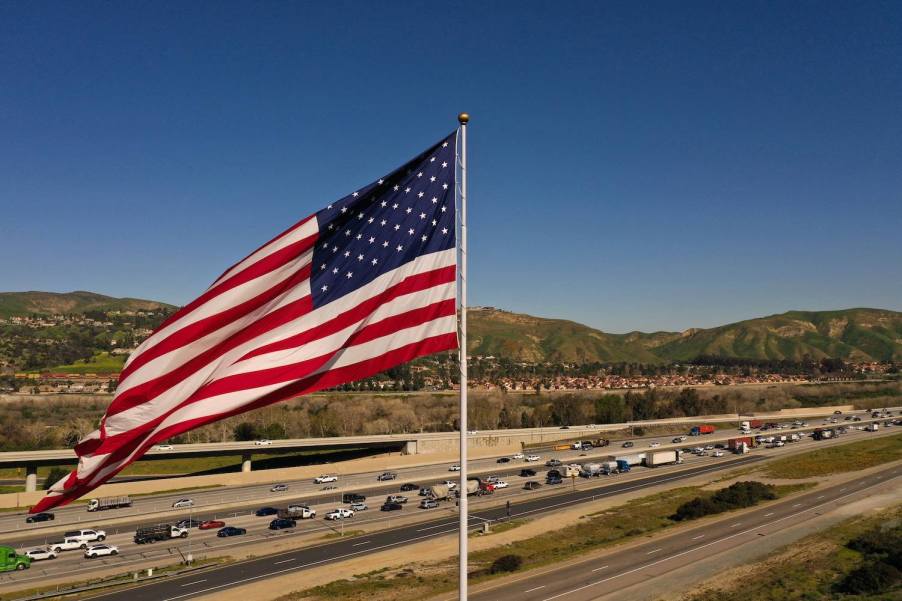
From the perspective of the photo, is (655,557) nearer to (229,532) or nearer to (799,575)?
(799,575)

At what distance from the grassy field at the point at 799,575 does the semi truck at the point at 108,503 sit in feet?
207

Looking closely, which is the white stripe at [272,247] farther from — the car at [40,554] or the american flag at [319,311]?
the car at [40,554]

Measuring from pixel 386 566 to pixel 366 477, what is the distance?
5023 cm

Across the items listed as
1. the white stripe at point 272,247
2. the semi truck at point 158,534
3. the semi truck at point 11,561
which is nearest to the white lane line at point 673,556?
the white stripe at point 272,247

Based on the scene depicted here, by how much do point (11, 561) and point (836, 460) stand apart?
99629 mm

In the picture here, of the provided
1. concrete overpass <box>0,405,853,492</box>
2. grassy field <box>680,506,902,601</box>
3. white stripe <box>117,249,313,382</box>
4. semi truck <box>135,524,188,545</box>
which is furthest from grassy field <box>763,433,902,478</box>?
white stripe <box>117,249,313,382</box>

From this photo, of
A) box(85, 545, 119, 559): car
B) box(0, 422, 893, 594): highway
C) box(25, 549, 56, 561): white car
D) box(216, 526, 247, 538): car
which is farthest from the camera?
box(216, 526, 247, 538): car

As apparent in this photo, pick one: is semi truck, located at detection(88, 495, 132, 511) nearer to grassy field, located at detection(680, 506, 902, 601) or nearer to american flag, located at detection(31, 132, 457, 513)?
grassy field, located at detection(680, 506, 902, 601)

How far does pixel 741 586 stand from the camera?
113ft

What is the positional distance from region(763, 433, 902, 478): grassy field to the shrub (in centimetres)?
5336

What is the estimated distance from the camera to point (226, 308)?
1081 centimetres

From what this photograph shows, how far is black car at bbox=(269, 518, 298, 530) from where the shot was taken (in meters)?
58.4

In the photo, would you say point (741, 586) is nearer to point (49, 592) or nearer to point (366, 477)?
point (49, 592)

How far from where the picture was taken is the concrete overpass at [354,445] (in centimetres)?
8425
